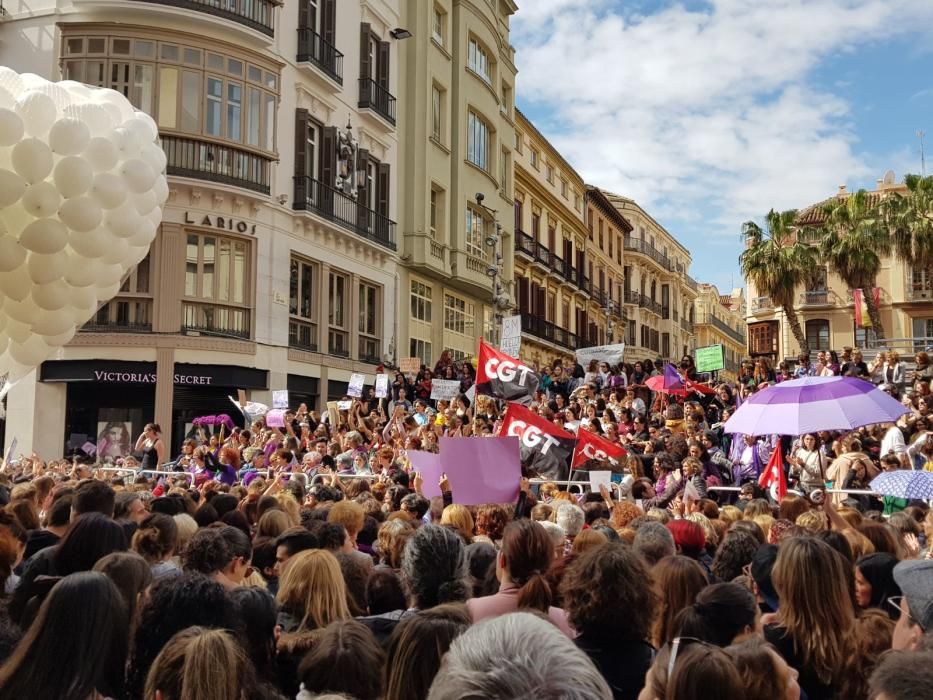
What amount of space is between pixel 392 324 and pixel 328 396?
4.42 metres

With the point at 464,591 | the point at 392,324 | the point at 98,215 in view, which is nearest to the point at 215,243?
the point at 392,324

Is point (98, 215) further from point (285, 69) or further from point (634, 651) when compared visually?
point (285, 69)

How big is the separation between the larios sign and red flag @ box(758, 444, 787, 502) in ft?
51.9

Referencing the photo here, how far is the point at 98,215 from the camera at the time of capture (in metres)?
8.72

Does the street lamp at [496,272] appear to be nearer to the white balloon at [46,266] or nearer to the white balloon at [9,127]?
the white balloon at [46,266]

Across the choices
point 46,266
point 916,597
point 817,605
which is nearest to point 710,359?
point 46,266

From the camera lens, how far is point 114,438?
77.3ft

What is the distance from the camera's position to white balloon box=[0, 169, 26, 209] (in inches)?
316

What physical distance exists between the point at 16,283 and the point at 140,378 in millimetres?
14919

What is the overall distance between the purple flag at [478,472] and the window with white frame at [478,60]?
30.1 m

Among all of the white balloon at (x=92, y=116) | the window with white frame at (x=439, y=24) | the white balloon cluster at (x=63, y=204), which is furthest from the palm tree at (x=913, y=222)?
the white balloon at (x=92, y=116)

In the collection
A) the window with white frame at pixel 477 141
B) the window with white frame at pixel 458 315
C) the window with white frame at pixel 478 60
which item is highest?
the window with white frame at pixel 478 60

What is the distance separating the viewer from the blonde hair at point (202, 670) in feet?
10.1

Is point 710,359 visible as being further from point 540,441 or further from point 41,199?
point 41,199
